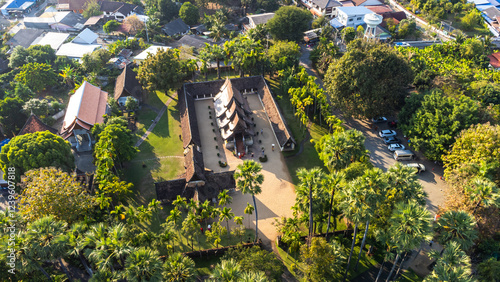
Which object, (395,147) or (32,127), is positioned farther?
(395,147)

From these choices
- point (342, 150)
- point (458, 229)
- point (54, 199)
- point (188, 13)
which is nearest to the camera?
point (458, 229)

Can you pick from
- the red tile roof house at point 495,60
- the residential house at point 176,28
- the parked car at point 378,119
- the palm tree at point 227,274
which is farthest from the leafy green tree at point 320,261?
the residential house at point 176,28

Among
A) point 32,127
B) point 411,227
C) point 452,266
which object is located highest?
point 411,227

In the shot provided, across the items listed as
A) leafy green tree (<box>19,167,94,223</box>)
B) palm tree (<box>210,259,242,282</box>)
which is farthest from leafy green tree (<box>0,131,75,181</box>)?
palm tree (<box>210,259,242,282</box>)

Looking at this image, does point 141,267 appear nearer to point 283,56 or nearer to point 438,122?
point 438,122

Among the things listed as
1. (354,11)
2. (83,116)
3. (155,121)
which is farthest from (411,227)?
(354,11)

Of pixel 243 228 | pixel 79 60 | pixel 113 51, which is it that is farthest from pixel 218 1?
pixel 243 228

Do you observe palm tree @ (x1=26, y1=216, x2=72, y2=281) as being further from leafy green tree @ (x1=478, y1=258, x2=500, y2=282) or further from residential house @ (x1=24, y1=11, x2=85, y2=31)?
residential house @ (x1=24, y1=11, x2=85, y2=31)

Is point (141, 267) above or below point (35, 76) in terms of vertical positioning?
above
